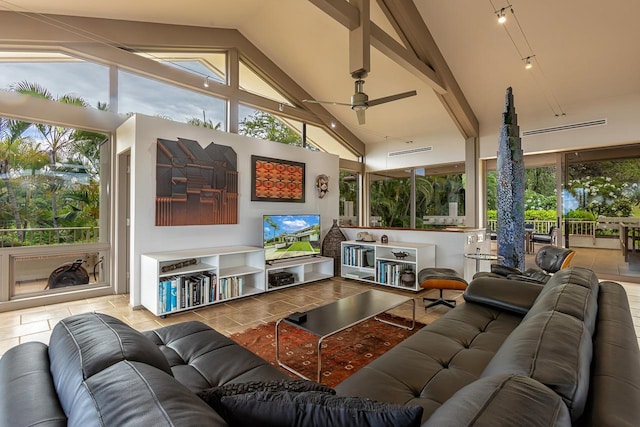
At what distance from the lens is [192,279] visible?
3.84 meters

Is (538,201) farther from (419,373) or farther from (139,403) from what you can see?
(139,403)

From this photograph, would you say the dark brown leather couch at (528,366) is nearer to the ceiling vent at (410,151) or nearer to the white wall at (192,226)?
the white wall at (192,226)

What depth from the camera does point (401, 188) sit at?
8.00 m

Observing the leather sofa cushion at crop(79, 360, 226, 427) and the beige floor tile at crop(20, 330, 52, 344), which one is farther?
the beige floor tile at crop(20, 330, 52, 344)

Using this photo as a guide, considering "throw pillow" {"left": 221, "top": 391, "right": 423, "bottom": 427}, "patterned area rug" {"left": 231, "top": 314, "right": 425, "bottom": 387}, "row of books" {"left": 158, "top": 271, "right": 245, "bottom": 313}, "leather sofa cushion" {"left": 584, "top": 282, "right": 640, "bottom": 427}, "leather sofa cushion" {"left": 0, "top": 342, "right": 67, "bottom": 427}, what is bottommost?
"patterned area rug" {"left": 231, "top": 314, "right": 425, "bottom": 387}

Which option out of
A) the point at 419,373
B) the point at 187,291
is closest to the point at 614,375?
the point at 419,373

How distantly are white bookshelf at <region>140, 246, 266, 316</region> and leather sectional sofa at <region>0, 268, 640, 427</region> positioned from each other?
1732 mm

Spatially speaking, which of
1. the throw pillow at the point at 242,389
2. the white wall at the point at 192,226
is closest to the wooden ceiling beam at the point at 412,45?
the white wall at the point at 192,226

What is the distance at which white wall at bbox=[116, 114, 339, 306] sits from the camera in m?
3.80

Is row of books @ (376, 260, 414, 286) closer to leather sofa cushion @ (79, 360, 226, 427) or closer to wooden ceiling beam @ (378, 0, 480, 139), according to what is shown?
wooden ceiling beam @ (378, 0, 480, 139)

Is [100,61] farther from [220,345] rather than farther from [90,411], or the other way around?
[90,411]

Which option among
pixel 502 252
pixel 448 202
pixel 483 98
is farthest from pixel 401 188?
pixel 502 252

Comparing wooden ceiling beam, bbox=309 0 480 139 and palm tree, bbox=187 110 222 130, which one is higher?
wooden ceiling beam, bbox=309 0 480 139

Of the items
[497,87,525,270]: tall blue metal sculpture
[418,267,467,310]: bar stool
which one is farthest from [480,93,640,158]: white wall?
[418,267,467,310]: bar stool
